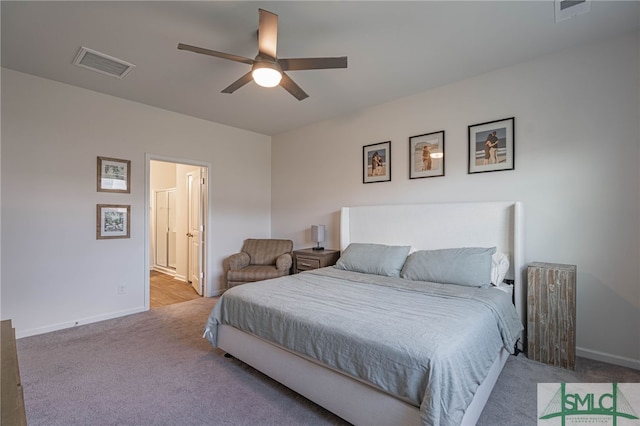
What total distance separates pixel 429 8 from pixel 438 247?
225 centimetres

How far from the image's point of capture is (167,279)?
6.04 m

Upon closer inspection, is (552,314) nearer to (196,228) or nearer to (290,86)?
(290,86)

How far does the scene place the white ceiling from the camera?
213 cm

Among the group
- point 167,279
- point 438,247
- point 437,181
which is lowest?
point 167,279

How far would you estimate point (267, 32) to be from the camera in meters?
2.02

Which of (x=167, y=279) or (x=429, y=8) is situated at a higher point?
(x=429, y=8)

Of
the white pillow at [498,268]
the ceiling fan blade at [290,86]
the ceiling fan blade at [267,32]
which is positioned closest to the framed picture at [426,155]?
the white pillow at [498,268]

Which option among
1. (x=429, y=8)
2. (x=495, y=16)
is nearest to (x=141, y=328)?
(x=429, y=8)

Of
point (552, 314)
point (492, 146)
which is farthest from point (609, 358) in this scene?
point (492, 146)

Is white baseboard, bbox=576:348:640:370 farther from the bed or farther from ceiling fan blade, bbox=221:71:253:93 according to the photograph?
ceiling fan blade, bbox=221:71:253:93

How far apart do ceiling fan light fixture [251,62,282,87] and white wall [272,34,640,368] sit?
206cm

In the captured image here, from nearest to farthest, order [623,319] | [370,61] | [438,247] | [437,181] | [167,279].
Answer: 1. [623,319]
2. [370,61]
3. [438,247]
4. [437,181]
5. [167,279]

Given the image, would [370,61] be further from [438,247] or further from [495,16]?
[438,247]

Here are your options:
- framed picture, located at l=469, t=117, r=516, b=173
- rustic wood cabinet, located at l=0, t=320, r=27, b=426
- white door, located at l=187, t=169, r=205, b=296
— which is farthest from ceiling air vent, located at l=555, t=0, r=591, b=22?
white door, located at l=187, t=169, r=205, b=296
